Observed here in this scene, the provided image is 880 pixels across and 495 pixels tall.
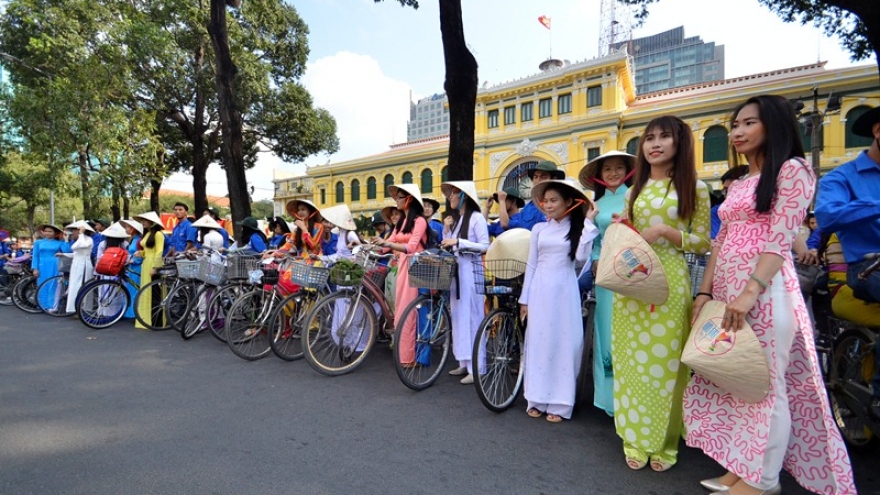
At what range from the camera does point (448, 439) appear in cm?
298

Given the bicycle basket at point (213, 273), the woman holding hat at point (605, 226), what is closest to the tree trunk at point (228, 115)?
the bicycle basket at point (213, 273)

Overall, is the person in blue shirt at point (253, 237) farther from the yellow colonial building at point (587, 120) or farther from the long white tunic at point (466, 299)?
the yellow colonial building at point (587, 120)

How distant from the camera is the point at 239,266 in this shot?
5402 mm

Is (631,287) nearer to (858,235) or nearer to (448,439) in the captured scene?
(858,235)

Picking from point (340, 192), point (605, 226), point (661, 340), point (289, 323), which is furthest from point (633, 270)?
point (340, 192)

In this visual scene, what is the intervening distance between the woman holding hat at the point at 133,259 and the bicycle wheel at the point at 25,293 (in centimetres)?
247

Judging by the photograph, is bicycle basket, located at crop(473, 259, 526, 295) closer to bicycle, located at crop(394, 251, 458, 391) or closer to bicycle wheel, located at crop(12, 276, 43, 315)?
bicycle, located at crop(394, 251, 458, 391)

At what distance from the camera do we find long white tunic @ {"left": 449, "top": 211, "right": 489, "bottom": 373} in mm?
4250

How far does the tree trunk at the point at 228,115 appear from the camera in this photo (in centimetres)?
894

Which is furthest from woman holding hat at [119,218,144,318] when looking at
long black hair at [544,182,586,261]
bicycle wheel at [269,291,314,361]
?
long black hair at [544,182,586,261]

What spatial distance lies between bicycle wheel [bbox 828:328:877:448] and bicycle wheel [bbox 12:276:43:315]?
35.9 feet

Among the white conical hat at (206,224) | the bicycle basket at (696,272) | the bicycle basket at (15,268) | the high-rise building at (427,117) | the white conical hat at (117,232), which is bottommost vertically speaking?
the bicycle basket at (15,268)

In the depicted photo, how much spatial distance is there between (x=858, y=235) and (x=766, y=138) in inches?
36.5

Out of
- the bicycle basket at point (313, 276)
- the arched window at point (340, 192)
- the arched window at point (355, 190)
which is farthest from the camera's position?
the arched window at point (340, 192)
